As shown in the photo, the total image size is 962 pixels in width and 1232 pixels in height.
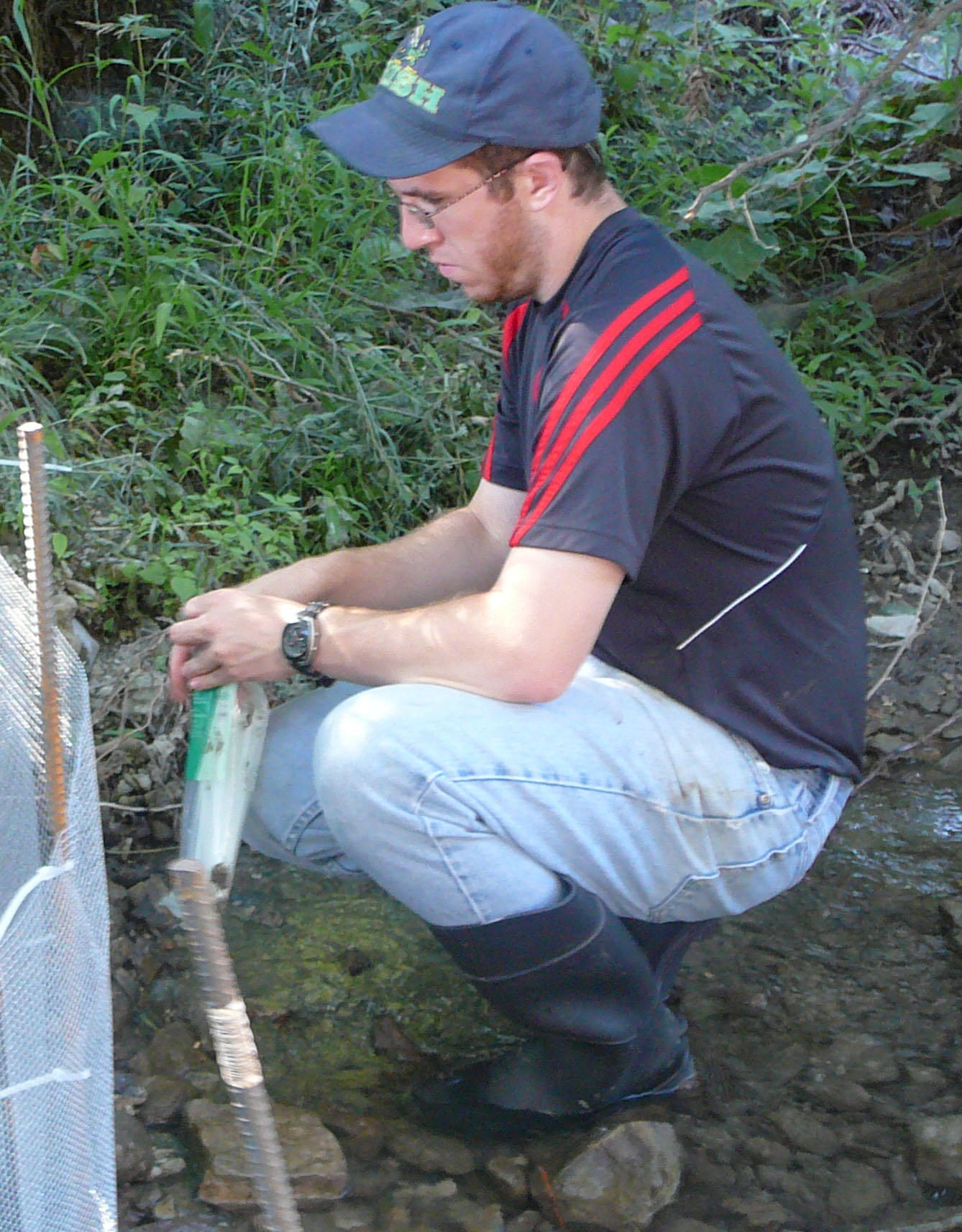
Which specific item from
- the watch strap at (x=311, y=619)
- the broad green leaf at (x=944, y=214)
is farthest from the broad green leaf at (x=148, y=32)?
the watch strap at (x=311, y=619)

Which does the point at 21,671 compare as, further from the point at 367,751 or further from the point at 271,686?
the point at 271,686

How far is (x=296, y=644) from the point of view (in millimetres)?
1818

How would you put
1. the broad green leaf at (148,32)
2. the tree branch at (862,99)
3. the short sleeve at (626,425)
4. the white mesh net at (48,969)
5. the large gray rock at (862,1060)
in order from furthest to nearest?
the broad green leaf at (148,32) < the tree branch at (862,99) < the large gray rock at (862,1060) < the short sleeve at (626,425) < the white mesh net at (48,969)

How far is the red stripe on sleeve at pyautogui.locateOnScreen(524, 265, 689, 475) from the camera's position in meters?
1.66

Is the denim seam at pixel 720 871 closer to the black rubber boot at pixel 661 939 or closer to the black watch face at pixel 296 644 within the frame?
the black rubber boot at pixel 661 939

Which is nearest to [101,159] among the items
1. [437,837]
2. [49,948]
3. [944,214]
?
[944,214]

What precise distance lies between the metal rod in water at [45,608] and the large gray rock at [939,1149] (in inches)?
48.9

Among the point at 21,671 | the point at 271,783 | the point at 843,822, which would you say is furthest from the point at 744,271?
the point at 21,671

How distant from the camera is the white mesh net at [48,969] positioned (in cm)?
117

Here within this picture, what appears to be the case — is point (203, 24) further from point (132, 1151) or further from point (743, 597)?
point (132, 1151)

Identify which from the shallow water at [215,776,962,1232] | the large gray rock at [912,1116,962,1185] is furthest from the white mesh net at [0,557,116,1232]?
the large gray rock at [912,1116,962,1185]

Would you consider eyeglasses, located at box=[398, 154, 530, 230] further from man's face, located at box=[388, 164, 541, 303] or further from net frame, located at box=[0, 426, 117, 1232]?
net frame, located at box=[0, 426, 117, 1232]

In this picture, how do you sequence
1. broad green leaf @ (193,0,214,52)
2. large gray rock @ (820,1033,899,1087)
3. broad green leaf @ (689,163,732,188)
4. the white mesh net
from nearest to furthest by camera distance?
the white mesh net → large gray rock @ (820,1033,899,1087) → broad green leaf @ (689,163,732,188) → broad green leaf @ (193,0,214,52)

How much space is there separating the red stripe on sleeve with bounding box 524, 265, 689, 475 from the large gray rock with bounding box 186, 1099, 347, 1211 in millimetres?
910
